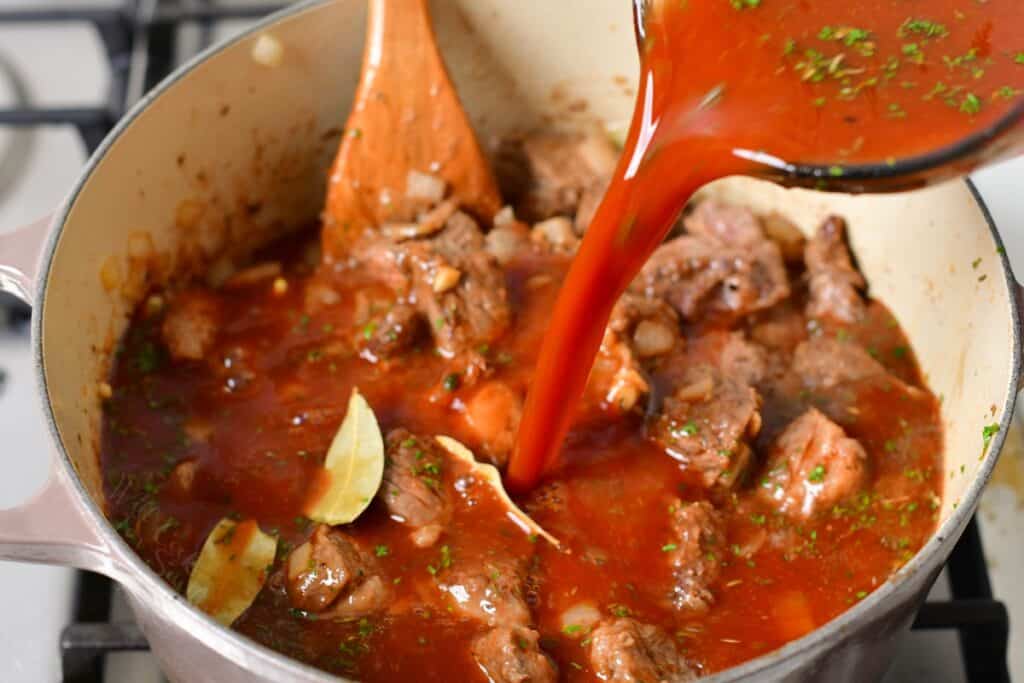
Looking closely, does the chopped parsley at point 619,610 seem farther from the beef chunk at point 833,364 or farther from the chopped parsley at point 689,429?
the beef chunk at point 833,364

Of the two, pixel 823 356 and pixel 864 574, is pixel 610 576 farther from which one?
pixel 823 356

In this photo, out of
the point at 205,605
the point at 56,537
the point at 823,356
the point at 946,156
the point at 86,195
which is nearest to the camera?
the point at 946,156

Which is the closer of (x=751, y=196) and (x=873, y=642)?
(x=873, y=642)

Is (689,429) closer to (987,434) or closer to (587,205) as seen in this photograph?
(987,434)

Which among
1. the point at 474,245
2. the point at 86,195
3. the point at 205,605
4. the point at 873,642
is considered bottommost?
the point at 205,605

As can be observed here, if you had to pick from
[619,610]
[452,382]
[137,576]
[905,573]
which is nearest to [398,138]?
[452,382]

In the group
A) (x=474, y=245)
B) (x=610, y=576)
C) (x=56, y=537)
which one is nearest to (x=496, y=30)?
(x=474, y=245)

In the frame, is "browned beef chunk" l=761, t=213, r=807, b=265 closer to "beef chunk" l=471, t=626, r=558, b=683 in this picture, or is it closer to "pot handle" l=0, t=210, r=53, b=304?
"beef chunk" l=471, t=626, r=558, b=683
